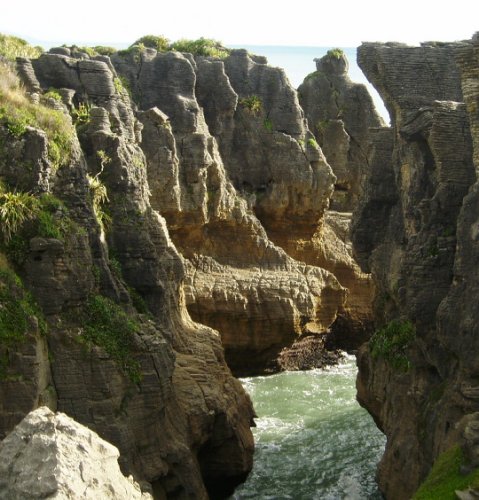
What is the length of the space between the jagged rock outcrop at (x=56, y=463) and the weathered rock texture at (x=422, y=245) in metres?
9.38

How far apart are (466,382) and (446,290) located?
352cm

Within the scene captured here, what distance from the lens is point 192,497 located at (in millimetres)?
23641

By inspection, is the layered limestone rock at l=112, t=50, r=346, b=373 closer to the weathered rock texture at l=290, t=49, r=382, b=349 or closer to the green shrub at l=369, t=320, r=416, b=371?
the weathered rock texture at l=290, t=49, r=382, b=349

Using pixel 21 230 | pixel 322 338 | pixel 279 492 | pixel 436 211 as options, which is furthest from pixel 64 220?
pixel 322 338

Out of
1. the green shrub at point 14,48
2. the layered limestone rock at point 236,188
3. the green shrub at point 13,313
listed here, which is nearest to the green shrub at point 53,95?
the green shrub at point 14,48

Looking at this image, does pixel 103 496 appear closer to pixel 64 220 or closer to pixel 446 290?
pixel 64 220

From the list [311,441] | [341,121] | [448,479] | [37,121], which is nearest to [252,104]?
[341,121]

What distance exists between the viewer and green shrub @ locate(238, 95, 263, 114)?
45.5 m

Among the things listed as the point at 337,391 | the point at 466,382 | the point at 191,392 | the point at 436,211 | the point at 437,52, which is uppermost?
the point at 437,52

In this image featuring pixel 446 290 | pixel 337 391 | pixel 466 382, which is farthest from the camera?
pixel 337 391

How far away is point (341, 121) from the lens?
53.4 meters

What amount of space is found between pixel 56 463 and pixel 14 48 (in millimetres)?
26027

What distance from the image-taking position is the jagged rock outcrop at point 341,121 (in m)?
53.2

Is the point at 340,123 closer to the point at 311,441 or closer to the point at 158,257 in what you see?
the point at 311,441
